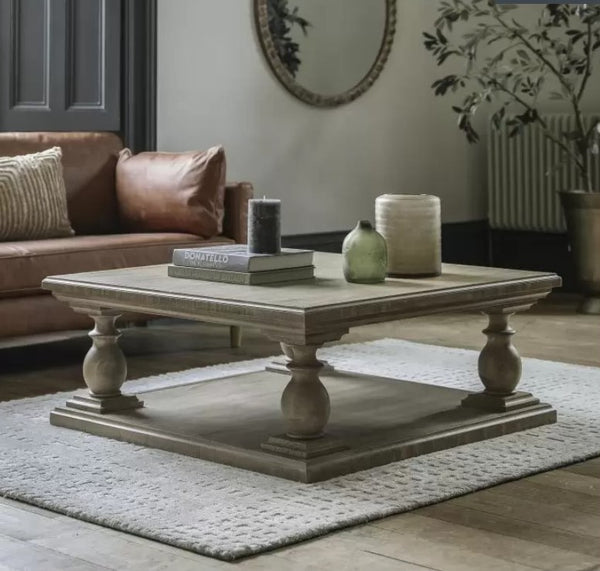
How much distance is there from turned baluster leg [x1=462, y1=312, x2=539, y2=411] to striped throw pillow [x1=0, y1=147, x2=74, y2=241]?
69.8 inches

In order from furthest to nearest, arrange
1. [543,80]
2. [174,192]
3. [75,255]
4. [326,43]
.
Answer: [326,43] < [543,80] < [174,192] < [75,255]

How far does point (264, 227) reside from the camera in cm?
327

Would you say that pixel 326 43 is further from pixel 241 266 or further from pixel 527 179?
pixel 241 266

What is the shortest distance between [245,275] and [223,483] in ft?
1.92

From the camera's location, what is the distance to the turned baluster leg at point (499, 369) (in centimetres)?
338

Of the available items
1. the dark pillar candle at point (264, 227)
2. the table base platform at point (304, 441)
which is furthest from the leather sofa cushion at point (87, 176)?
the dark pillar candle at point (264, 227)

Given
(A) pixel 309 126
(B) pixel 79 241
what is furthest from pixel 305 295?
(A) pixel 309 126

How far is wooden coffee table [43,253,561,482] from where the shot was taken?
2.87 metres

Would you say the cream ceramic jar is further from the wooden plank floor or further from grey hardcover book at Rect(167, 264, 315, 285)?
the wooden plank floor

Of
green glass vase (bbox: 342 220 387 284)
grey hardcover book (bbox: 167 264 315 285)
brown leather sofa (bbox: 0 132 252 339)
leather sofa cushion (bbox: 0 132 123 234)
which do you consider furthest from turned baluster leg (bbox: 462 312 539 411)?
leather sofa cushion (bbox: 0 132 123 234)

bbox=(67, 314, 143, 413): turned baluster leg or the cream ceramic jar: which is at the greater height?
the cream ceramic jar

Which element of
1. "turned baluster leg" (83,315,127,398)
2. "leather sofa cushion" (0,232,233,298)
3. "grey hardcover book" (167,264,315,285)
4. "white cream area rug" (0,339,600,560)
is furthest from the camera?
"leather sofa cushion" (0,232,233,298)

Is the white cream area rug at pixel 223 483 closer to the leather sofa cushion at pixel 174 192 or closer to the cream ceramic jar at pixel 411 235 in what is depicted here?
the cream ceramic jar at pixel 411 235

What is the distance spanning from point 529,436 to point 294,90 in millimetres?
2910
